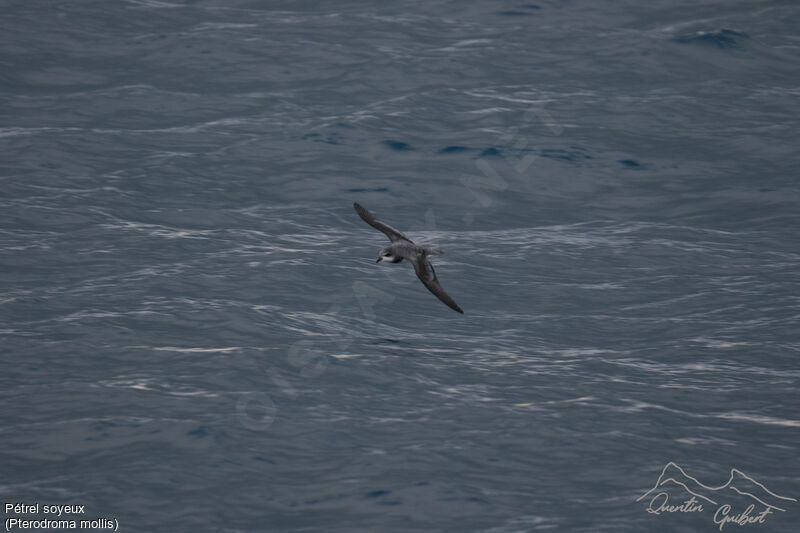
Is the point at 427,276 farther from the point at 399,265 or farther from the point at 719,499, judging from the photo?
the point at 399,265

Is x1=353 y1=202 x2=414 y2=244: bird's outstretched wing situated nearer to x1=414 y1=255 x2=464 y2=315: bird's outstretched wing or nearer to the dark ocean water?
x1=414 y1=255 x2=464 y2=315: bird's outstretched wing

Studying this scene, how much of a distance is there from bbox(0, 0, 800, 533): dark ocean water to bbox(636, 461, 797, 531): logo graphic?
5 centimetres

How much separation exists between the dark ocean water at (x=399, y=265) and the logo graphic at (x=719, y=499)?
0.05 metres

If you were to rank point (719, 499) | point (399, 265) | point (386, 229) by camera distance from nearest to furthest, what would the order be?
1. point (719, 499)
2. point (386, 229)
3. point (399, 265)

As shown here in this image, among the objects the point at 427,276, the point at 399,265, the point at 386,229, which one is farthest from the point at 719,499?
the point at 399,265

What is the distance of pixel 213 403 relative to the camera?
13.6m

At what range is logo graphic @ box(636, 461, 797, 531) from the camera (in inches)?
452

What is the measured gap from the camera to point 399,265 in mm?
19594

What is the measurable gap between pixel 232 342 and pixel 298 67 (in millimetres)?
12181

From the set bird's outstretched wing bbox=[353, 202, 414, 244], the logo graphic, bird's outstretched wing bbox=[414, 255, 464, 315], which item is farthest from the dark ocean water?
bird's outstretched wing bbox=[353, 202, 414, 244]

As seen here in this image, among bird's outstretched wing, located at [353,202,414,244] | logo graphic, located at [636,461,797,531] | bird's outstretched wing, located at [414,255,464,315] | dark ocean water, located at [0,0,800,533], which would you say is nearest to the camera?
logo graphic, located at [636,461,797,531]

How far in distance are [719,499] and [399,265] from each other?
29.9ft

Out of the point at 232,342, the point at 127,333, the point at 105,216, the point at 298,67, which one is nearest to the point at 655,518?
the point at 232,342

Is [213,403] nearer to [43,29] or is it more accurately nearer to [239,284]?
[239,284]
